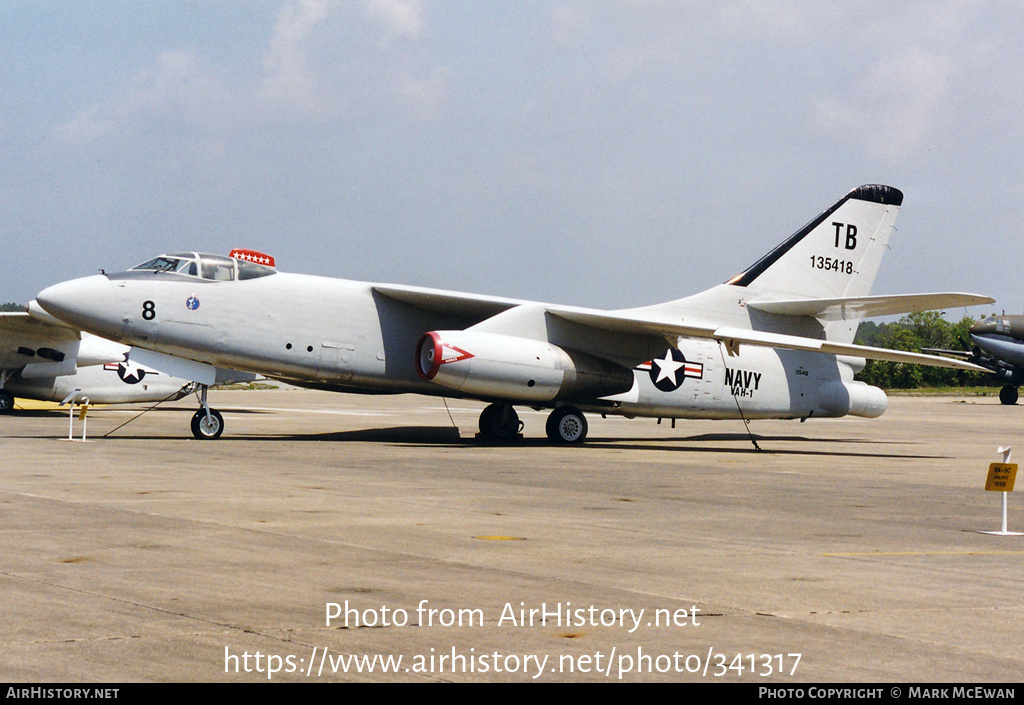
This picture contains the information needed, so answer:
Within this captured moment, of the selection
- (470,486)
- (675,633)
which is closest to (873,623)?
(675,633)

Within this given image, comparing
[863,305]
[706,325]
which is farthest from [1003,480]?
[706,325]

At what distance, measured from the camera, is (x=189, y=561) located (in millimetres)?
7652

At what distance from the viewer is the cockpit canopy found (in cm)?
2064

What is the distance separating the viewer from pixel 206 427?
70.4ft

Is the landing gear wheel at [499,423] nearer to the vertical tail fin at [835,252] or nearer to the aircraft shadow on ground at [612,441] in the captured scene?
the aircraft shadow on ground at [612,441]

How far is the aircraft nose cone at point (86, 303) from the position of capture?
1942 centimetres

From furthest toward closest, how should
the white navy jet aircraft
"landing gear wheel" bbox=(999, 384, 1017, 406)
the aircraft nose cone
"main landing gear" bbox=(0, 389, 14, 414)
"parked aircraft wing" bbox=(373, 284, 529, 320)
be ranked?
1. "landing gear wheel" bbox=(999, 384, 1017, 406)
2. "main landing gear" bbox=(0, 389, 14, 414)
3. "parked aircraft wing" bbox=(373, 284, 529, 320)
4. the white navy jet aircraft
5. the aircraft nose cone

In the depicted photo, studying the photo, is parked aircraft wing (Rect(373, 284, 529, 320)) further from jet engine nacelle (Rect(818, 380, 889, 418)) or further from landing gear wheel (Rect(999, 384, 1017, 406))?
landing gear wheel (Rect(999, 384, 1017, 406))

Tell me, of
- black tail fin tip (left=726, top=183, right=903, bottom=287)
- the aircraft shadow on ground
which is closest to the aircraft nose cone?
the aircraft shadow on ground

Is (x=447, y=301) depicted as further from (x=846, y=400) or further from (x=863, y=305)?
(x=846, y=400)

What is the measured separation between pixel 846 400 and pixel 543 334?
7.77 meters

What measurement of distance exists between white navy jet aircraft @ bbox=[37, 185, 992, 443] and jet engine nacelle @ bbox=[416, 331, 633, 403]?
3cm

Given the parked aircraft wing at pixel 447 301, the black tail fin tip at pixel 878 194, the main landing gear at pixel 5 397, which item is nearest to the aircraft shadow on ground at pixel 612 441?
the parked aircraft wing at pixel 447 301
